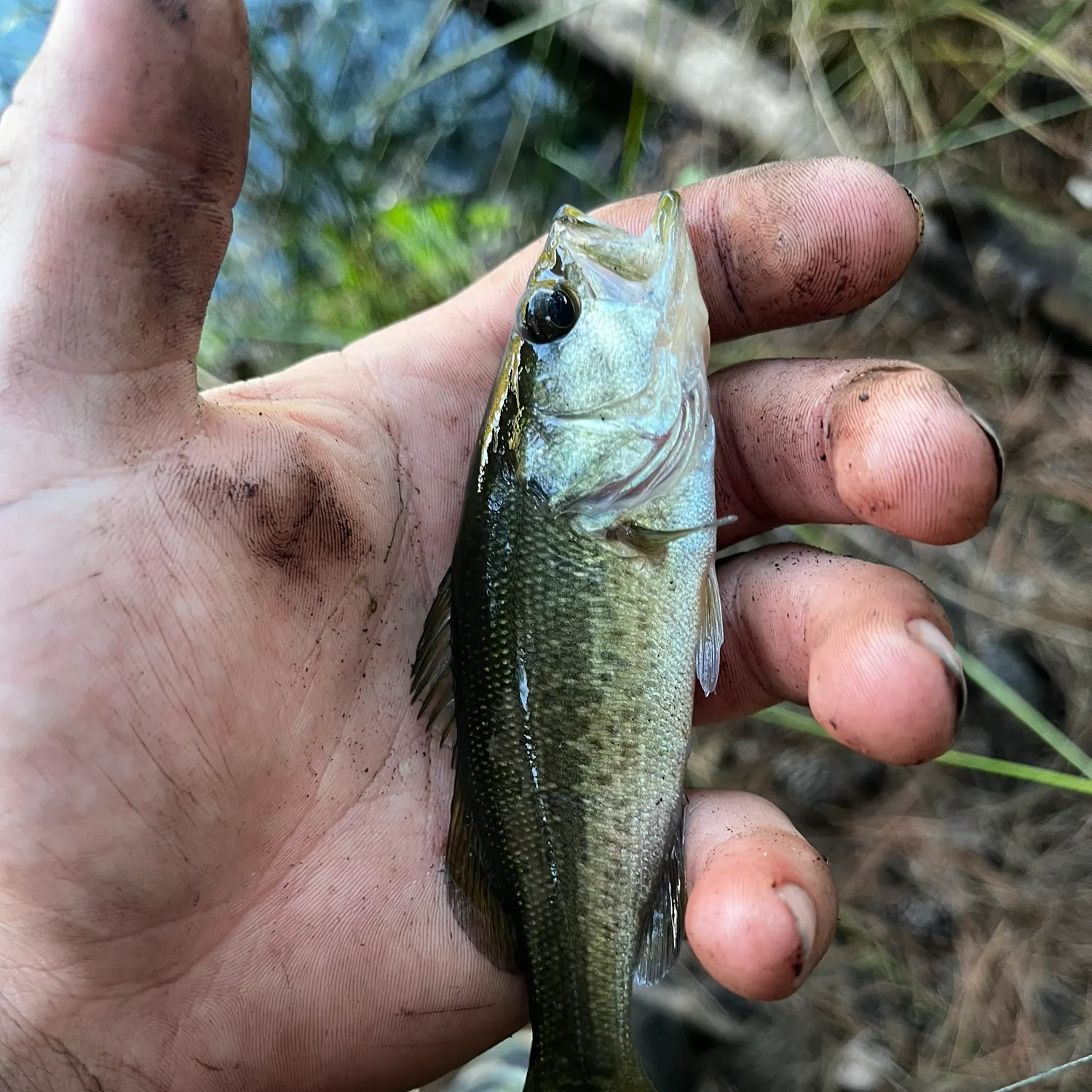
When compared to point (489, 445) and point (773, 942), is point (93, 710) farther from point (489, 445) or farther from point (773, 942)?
point (773, 942)

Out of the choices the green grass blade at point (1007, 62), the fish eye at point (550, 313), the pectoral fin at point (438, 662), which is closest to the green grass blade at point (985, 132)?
the green grass blade at point (1007, 62)

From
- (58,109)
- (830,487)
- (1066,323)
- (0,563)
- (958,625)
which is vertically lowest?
(958,625)

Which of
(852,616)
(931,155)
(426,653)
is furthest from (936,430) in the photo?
(931,155)

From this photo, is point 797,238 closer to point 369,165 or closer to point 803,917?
point 803,917

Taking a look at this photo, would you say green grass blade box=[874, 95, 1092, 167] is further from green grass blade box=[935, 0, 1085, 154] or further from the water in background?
the water in background

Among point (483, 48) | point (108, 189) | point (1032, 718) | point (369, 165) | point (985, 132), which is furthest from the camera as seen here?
point (483, 48)

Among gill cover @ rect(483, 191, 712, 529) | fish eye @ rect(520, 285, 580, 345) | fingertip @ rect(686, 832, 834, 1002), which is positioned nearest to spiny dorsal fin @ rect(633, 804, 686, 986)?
fingertip @ rect(686, 832, 834, 1002)

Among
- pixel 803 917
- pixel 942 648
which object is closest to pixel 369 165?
pixel 942 648

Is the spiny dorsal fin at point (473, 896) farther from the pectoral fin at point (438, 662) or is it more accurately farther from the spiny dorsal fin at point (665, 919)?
the spiny dorsal fin at point (665, 919)
